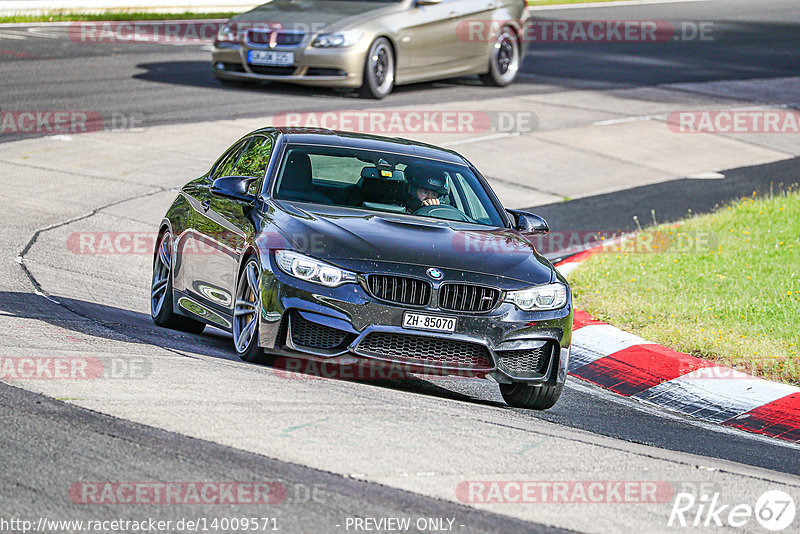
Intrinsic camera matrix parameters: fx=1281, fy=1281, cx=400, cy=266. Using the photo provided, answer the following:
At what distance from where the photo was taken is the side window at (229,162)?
9.51 metres

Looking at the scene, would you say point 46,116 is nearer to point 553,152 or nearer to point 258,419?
point 553,152

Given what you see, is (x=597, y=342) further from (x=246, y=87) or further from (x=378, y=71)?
(x=246, y=87)

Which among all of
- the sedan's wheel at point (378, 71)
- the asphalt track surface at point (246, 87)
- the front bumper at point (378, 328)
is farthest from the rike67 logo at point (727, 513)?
the sedan's wheel at point (378, 71)

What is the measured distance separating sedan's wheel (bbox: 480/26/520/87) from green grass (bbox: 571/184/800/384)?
8.13 metres

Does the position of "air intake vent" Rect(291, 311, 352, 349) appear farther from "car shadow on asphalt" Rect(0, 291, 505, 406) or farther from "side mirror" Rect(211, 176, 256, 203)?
"side mirror" Rect(211, 176, 256, 203)

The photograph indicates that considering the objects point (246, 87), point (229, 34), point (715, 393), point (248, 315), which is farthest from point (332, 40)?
point (248, 315)

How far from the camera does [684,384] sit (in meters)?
8.86

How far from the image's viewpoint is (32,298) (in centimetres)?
909

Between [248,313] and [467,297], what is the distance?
4.54 feet

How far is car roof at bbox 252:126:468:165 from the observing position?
899cm

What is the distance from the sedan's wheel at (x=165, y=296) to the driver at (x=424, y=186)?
1.92m

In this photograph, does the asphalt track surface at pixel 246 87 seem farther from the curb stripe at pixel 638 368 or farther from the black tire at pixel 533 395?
the black tire at pixel 533 395

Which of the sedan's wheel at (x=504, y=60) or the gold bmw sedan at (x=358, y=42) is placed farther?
the sedan's wheel at (x=504, y=60)

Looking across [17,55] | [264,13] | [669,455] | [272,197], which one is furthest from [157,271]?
[17,55]
